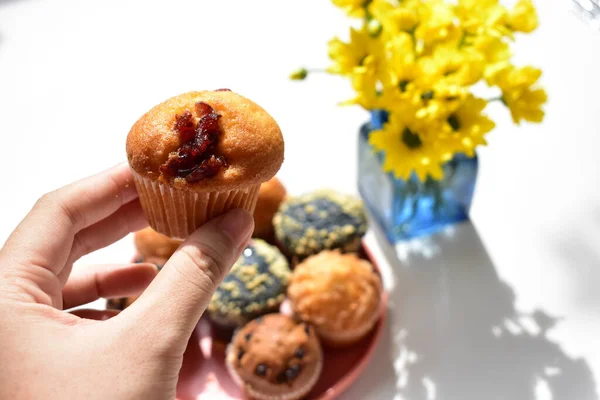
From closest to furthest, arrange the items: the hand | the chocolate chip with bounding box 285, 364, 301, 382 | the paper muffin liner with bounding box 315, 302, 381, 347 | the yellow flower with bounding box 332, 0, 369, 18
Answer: the hand
the yellow flower with bounding box 332, 0, 369, 18
the chocolate chip with bounding box 285, 364, 301, 382
the paper muffin liner with bounding box 315, 302, 381, 347

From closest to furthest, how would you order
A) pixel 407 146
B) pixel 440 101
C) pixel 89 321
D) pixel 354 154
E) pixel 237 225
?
pixel 89 321 → pixel 237 225 → pixel 440 101 → pixel 407 146 → pixel 354 154

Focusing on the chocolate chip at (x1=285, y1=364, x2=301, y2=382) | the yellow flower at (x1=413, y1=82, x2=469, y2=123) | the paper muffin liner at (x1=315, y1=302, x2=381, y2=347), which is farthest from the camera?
the paper muffin liner at (x1=315, y1=302, x2=381, y2=347)

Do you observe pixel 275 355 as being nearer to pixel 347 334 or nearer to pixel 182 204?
pixel 347 334

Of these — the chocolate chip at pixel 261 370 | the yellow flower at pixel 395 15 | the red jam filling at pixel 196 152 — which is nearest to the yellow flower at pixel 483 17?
the yellow flower at pixel 395 15

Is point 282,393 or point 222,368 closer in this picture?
point 282,393

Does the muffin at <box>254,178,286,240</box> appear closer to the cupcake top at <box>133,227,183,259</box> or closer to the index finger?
the cupcake top at <box>133,227,183,259</box>

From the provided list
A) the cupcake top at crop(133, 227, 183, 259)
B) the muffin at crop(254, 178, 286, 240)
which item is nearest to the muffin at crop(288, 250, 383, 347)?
the muffin at crop(254, 178, 286, 240)

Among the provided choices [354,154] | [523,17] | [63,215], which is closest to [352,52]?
[523,17]
